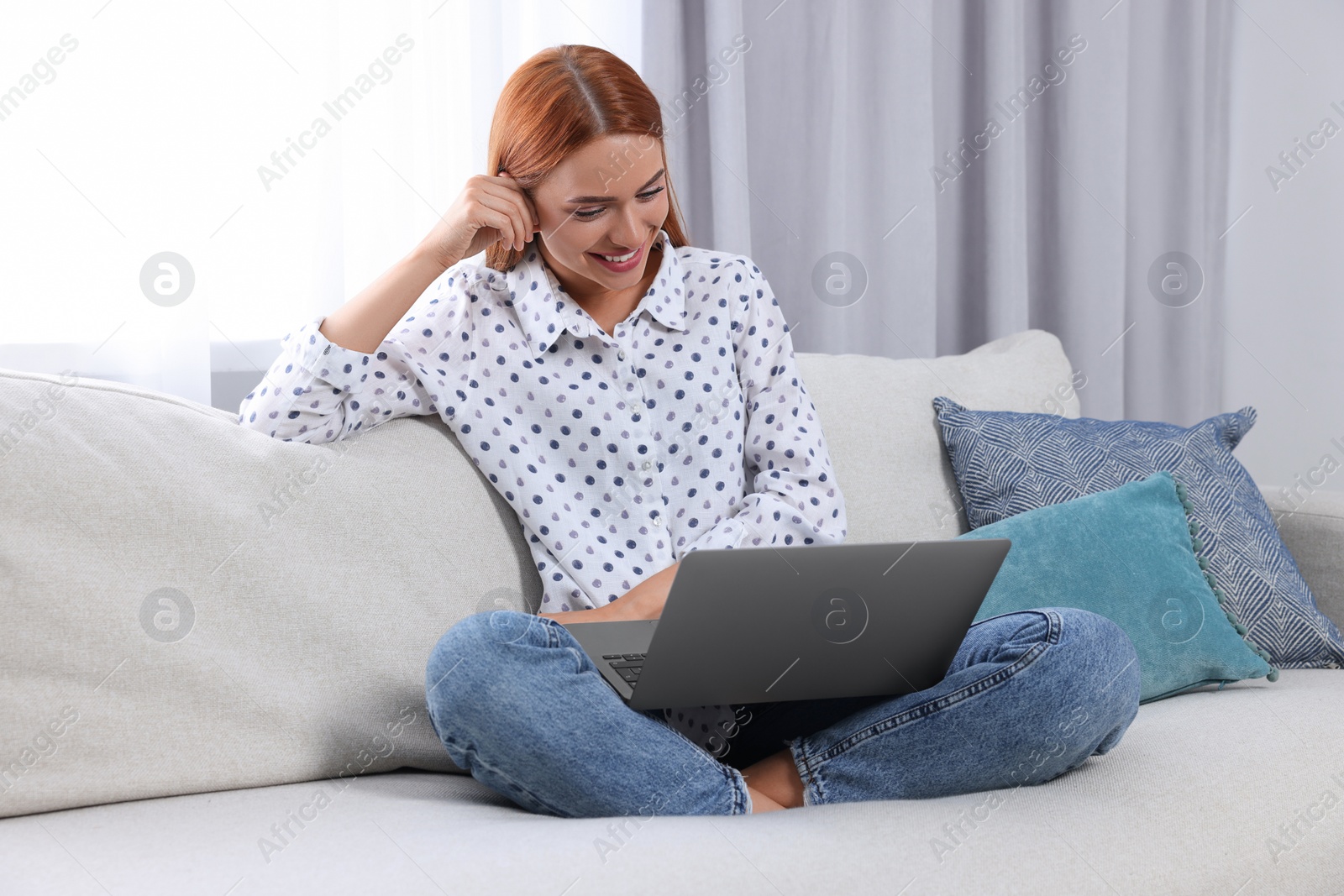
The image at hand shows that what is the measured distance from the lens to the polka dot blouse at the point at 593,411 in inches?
46.3

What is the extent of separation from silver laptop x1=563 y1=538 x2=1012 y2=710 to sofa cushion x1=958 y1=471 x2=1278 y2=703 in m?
0.34

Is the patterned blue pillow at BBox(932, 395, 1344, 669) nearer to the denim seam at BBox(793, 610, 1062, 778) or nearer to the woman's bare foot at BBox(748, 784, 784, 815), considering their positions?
the denim seam at BBox(793, 610, 1062, 778)

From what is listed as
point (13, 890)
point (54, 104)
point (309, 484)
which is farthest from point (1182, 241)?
point (13, 890)

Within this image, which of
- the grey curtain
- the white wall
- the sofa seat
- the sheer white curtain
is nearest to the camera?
the sofa seat

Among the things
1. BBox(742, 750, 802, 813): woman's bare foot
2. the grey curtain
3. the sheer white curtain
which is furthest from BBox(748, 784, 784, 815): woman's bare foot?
the grey curtain

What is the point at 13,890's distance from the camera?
734 millimetres

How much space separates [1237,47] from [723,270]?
1680mm

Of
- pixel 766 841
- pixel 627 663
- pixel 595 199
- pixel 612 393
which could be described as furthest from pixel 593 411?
pixel 766 841

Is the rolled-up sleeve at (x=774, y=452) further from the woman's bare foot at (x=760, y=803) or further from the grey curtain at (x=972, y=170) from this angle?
the grey curtain at (x=972, y=170)

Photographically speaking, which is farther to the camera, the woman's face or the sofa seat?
the woman's face

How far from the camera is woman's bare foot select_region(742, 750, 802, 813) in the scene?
0.95 m

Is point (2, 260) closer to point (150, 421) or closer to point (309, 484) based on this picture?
point (150, 421)

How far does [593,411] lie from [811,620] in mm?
476

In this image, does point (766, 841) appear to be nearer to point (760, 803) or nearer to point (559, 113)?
point (760, 803)
